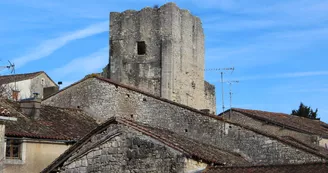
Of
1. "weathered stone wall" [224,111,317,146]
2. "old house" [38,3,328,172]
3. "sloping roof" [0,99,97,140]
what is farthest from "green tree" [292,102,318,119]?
"sloping roof" [0,99,97,140]

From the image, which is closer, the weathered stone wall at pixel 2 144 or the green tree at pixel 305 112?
the weathered stone wall at pixel 2 144

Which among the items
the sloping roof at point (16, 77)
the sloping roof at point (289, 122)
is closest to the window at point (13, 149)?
the sloping roof at point (289, 122)

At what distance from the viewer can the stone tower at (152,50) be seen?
131 ft

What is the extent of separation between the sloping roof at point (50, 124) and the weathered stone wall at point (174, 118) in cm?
104

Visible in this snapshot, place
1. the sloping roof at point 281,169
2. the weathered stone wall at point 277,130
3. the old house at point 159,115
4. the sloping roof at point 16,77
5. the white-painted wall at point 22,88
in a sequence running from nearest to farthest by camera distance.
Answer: the sloping roof at point 281,169
the old house at point 159,115
the weathered stone wall at point 277,130
the white-painted wall at point 22,88
the sloping roof at point 16,77

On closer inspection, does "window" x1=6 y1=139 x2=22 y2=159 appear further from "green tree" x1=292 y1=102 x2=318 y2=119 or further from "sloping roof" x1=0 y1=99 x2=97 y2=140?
"green tree" x1=292 y1=102 x2=318 y2=119

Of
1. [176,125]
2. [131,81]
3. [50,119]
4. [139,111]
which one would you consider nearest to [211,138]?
[176,125]

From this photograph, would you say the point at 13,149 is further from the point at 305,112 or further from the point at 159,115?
the point at 305,112

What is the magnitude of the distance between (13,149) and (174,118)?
723 centimetres

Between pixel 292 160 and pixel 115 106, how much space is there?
991cm

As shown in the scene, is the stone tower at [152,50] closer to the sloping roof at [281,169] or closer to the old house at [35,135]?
the old house at [35,135]

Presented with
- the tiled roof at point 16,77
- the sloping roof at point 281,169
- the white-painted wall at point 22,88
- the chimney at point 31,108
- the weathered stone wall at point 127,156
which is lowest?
the sloping roof at point 281,169

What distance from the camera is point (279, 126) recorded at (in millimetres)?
32719

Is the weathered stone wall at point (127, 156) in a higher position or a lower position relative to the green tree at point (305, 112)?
lower
